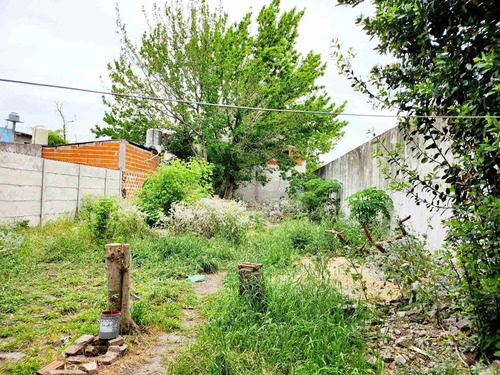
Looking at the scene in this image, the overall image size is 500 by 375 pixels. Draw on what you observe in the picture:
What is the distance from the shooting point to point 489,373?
5.61 ft

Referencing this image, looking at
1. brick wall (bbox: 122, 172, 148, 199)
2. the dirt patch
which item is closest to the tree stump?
the dirt patch

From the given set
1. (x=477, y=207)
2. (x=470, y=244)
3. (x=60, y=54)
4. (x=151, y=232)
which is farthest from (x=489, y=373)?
(x=151, y=232)

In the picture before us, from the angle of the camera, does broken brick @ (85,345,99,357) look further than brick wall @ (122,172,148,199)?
No

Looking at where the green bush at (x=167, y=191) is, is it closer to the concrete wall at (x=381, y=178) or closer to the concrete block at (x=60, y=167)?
the concrete block at (x=60, y=167)

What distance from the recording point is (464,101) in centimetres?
209

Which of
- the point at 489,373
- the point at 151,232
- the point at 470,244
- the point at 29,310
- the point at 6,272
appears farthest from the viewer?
the point at 151,232

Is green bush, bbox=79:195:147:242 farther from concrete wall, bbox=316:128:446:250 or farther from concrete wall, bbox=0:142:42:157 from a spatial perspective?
concrete wall, bbox=0:142:42:157

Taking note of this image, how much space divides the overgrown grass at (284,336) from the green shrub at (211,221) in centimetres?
356

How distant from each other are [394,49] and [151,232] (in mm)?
5172

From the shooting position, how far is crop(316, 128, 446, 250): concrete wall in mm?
4590

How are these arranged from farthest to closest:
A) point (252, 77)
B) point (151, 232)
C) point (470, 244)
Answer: point (252, 77)
point (151, 232)
point (470, 244)

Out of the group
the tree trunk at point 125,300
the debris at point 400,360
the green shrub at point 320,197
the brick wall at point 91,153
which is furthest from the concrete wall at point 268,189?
the debris at point 400,360

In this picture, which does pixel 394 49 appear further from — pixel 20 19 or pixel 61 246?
pixel 61 246

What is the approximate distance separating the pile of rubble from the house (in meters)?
7.35
